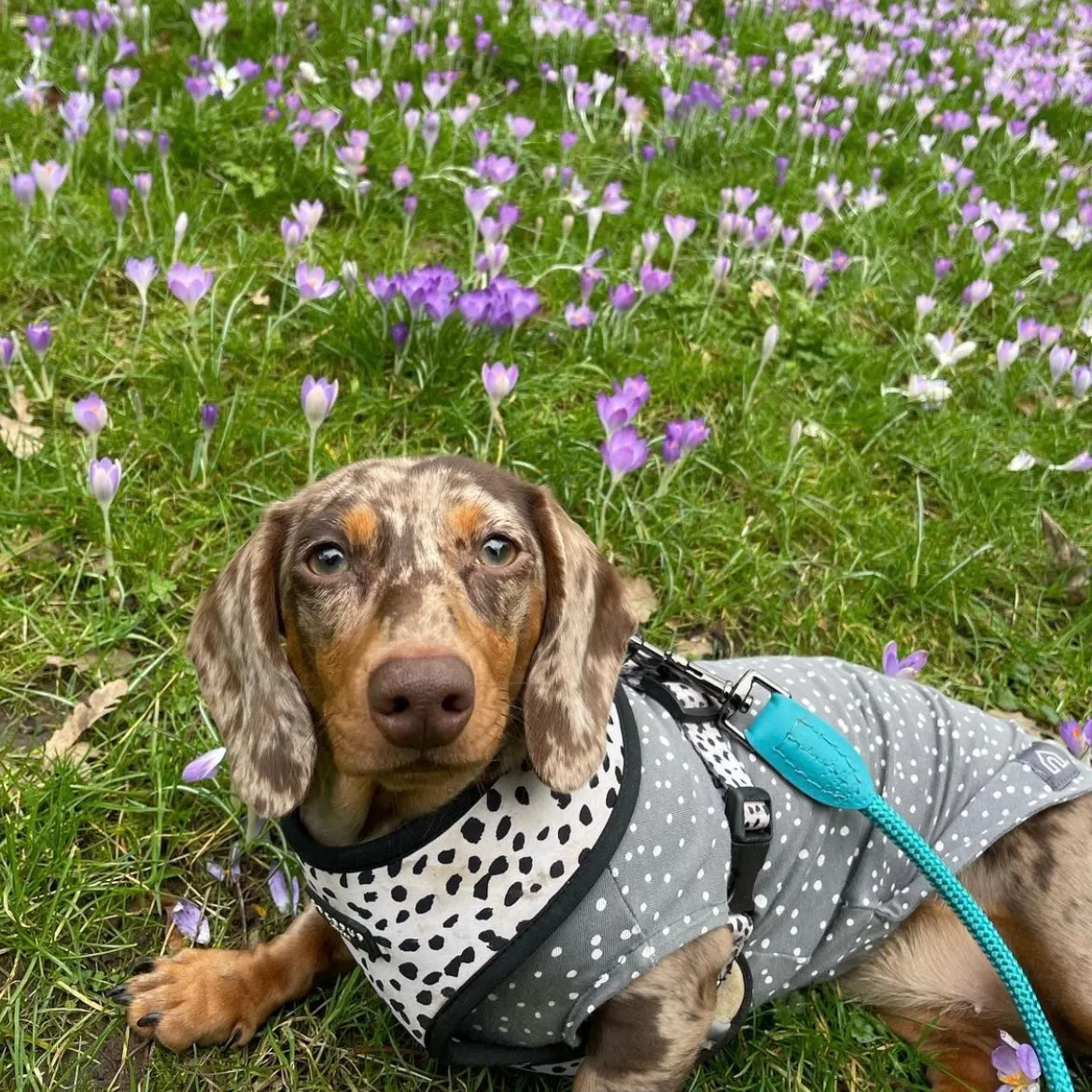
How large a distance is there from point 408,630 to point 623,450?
1.46 m

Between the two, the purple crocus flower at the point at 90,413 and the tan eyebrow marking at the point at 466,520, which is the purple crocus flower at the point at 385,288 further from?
the tan eyebrow marking at the point at 466,520

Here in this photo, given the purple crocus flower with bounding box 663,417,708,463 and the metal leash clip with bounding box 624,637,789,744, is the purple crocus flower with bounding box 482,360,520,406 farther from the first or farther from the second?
the metal leash clip with bounding box 624,637,789,744

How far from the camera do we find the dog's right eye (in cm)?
208

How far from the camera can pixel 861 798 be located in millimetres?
2197

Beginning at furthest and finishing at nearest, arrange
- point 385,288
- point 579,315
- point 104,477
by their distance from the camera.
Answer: point 579,315
point 385,288
point 104,477

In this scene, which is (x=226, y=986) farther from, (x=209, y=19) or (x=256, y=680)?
(x=209, y=19)

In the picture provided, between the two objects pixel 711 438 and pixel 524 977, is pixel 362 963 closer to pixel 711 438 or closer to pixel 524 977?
pixel 524 977

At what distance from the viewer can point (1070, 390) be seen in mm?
5039

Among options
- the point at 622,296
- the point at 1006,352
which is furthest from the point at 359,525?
the point at 1006,352

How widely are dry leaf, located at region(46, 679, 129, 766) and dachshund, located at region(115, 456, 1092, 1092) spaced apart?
74 centimetres

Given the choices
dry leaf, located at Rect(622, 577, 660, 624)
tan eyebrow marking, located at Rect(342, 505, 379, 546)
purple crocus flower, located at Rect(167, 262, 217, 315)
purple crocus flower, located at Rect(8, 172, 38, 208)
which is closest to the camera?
tan eyebrow marking, located at Rect(342, 505, 379, 546)

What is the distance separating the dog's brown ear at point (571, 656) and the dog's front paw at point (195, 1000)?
1082 mm

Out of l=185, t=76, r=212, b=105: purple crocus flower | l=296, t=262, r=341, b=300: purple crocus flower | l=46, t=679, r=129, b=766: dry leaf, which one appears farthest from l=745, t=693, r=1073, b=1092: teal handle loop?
l=185, t=76, r=212, b=105: purple crocus flower

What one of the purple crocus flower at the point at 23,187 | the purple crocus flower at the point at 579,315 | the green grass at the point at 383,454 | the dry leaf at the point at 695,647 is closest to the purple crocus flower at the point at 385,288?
the green grass at the point at 383,454
